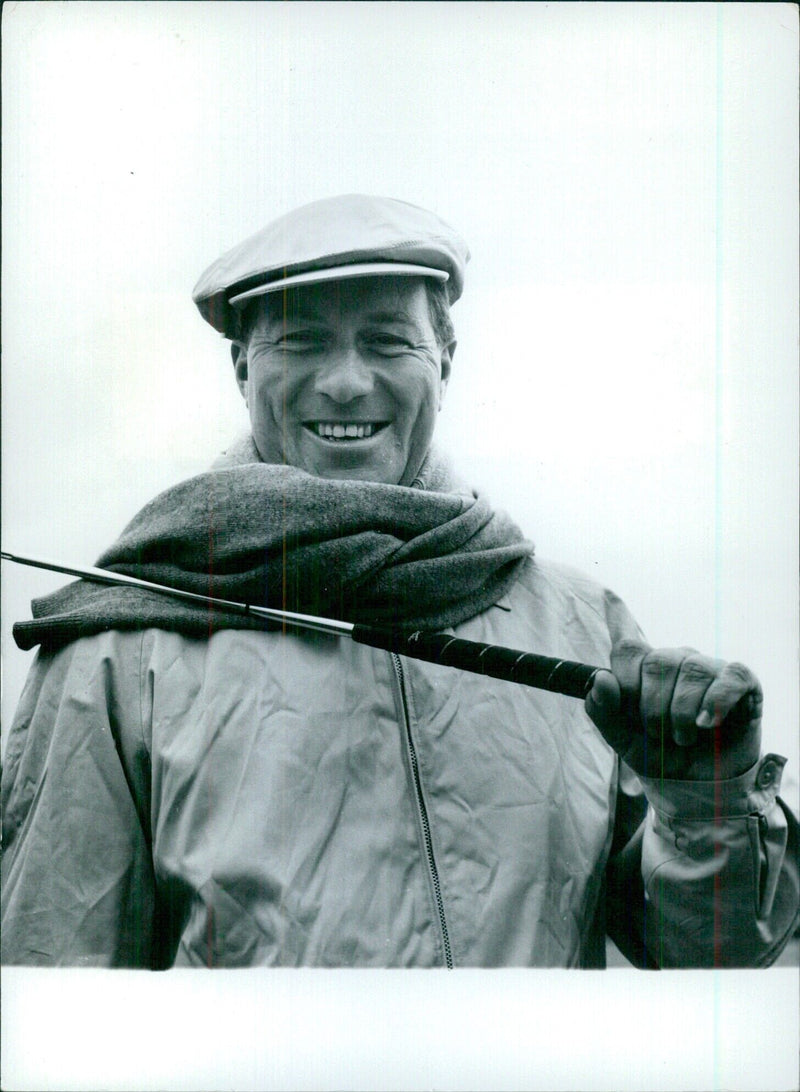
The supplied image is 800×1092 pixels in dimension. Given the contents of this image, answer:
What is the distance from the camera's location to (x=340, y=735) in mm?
1516

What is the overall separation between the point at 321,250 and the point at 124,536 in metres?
0.38

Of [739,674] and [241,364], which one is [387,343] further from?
[739,674]

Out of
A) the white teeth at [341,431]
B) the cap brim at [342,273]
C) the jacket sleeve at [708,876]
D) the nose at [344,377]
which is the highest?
the cap brim at [342,273]

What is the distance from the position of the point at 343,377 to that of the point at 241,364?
136 millimetres

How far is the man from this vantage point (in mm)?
1462

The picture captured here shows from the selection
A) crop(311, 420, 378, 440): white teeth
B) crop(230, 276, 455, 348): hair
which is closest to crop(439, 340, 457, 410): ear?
crop(230, 276, 455, 348): hair

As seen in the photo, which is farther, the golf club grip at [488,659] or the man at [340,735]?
the man at [340,735]

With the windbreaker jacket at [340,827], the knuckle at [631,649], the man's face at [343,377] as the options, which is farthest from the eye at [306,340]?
the knuckle at [631,649]

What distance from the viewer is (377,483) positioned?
5.16 feet

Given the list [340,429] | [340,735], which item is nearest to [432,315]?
[340,429]

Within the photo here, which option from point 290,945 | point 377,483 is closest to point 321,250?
point 377,483

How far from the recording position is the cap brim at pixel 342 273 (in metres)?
1.56

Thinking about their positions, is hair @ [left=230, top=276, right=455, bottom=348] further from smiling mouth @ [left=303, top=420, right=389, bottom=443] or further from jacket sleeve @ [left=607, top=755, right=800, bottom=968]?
jacket sleeve @ [left=607, top=755, right=800, bottom=968]

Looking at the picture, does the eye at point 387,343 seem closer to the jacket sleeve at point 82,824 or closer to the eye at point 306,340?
the eye at point 306,340
